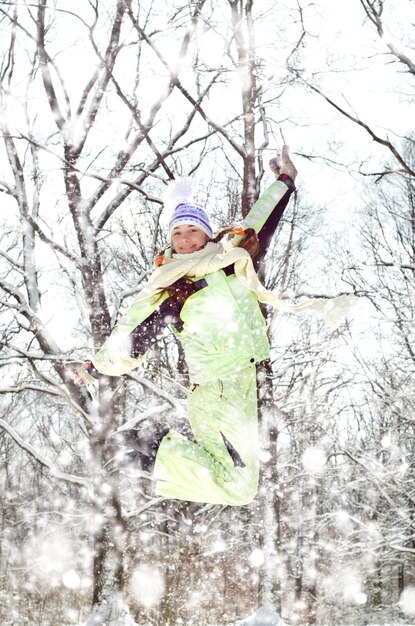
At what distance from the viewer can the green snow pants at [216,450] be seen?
240 centimetres

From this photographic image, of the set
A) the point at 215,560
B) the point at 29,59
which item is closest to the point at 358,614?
the point at 215,560

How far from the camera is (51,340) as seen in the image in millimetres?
7184

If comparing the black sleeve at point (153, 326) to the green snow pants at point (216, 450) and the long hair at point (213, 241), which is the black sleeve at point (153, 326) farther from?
the green snow pants at point (216, 450)

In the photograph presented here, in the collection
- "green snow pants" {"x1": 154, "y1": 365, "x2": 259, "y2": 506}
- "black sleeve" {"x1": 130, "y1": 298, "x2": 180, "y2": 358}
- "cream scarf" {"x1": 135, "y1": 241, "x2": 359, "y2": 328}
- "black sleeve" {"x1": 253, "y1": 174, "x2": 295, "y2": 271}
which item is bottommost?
"green snow pants" {"x1": 154, "y1": 365, "x2": 259, "y2": 506}

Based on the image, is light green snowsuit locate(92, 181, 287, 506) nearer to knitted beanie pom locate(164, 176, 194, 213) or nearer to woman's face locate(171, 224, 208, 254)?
woman's face locate(171, 224, 208, 254)

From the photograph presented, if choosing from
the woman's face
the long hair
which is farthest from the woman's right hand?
the woman's face

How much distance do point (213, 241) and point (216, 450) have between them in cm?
106

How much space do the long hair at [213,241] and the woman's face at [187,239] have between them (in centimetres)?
8

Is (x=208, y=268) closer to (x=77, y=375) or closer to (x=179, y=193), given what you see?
(x=179, y=193)

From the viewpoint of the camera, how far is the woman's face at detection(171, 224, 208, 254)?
2.70 meters

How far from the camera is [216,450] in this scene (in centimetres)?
256

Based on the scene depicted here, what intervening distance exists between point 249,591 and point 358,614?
8.03 meters

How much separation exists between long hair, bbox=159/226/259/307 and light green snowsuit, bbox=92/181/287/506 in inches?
2.0

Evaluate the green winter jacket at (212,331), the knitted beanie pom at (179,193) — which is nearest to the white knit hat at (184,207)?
the knitted beanie pom at (179,193)
